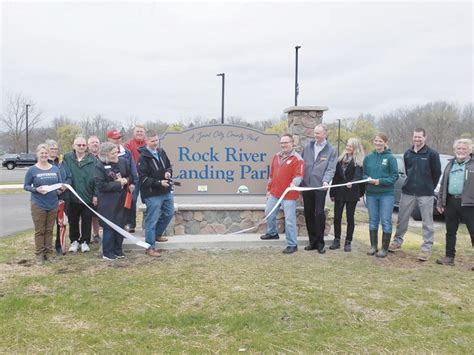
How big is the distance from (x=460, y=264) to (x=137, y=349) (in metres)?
4.54

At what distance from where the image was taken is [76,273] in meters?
4.83

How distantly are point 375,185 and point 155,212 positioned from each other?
10.2 ft

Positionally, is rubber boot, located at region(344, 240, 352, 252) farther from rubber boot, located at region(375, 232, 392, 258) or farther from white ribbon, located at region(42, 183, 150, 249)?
→ white ribbon, located at region(42, 183, 150, 249)

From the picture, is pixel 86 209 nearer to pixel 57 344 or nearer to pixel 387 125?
pixel 57 344

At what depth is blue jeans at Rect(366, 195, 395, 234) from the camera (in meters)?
5.61

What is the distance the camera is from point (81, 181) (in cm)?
569

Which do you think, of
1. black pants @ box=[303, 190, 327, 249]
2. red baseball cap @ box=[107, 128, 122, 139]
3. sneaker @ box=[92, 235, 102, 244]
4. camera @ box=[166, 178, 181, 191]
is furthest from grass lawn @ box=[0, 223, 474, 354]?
red baseball cap @ box=[107, 128, 122, 139]

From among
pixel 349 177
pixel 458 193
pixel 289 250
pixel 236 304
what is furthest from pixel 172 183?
pixel 458 193

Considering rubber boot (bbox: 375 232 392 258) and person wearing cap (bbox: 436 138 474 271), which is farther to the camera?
rubber boot (bbox: 375 232 392 258)

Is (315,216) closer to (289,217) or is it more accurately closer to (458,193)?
(289,217)

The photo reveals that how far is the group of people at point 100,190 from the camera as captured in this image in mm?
5114

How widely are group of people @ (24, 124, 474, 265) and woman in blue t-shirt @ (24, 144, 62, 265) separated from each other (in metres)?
0.01

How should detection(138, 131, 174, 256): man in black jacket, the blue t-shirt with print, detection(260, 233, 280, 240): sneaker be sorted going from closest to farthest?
1. the blue t-shirt with print
2. detection(138, 131, 174, 256): man in black jacket
3. detection(260, 233, 280, 240): sneaker

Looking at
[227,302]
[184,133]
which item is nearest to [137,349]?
[227,302]
